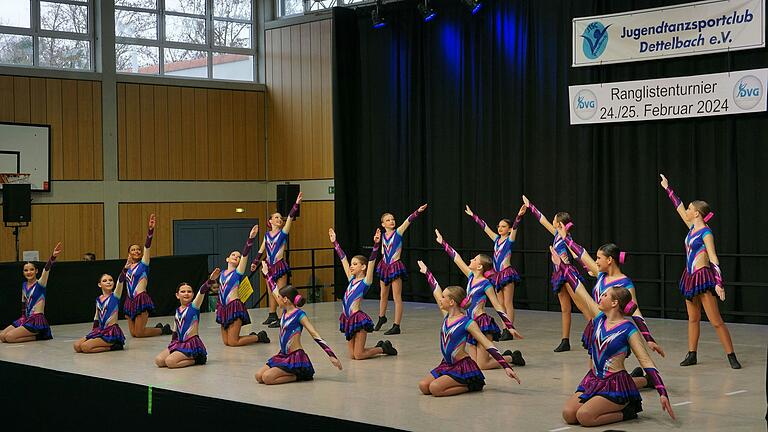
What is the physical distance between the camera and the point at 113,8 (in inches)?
690

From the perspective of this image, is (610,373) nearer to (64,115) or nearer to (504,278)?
(504,278)

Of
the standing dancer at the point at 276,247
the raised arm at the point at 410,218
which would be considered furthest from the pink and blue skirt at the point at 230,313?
the raised arm at the point at 410,218

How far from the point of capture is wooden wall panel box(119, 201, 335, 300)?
17.7 m

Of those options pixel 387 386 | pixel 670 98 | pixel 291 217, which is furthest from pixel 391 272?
pixel 670 98

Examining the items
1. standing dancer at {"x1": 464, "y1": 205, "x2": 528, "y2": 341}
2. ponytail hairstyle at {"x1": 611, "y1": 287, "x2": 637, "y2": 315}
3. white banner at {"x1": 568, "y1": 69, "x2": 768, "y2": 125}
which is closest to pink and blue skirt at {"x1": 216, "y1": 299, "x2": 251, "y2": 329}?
standing dancer at {"x1": 464, "y1": 205, "x2": 528, "y2": 341}

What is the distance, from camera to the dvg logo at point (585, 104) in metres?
13.8

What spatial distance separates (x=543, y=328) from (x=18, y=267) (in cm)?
665

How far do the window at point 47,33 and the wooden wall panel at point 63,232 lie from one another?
8.18ft

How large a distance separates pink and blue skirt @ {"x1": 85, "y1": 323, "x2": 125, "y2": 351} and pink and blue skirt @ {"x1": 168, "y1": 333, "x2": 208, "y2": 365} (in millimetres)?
1317

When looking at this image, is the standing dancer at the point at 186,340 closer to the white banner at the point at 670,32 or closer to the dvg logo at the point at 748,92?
the white banner at the point at 670,32

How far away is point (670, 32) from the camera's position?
12.9 meters

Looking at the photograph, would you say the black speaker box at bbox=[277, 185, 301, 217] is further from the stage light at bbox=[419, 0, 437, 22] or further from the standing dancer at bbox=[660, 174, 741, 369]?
the standing dancer at bbox=[660, 174, 741, 369]

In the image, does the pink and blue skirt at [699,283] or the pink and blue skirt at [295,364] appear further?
the pink and blue skirt at [699,283]

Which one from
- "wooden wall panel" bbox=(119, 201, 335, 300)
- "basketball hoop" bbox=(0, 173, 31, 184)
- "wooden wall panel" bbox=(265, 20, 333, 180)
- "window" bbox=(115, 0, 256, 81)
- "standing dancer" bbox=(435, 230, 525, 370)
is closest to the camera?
"standing dancer" bbox=(435, 230, 525, 370)
